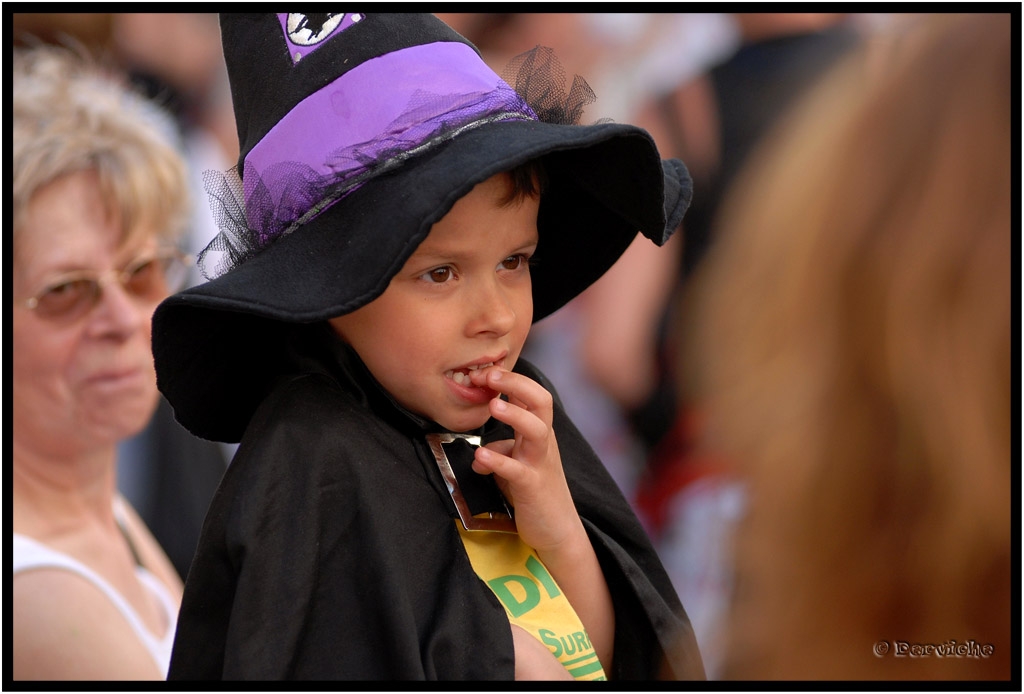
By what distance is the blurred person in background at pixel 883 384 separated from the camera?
935mm

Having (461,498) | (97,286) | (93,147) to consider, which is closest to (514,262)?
(461,498)

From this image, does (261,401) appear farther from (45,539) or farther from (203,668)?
(45,539)

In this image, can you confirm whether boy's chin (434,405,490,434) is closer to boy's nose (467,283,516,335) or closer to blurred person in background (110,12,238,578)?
boy's nose (467,283,516,335)

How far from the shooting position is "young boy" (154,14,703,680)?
1204 mm

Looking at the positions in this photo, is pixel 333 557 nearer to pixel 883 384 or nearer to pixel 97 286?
pixel 883 384

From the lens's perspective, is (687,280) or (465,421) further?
(687,280)

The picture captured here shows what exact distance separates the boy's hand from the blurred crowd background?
1465mm

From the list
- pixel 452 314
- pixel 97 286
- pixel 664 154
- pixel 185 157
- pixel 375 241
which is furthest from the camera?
pixel 664 154

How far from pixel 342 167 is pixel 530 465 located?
0.52 m

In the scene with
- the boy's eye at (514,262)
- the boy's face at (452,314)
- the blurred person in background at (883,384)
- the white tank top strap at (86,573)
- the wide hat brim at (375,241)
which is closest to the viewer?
the blurred person in background at (883,384)

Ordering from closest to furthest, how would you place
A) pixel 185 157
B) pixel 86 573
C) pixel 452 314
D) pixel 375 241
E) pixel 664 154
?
pixel 375 241 → pixel 452 314 → pixel 86 573 → pixel 185 157 → pixel 664 154

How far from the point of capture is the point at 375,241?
3.91 feet

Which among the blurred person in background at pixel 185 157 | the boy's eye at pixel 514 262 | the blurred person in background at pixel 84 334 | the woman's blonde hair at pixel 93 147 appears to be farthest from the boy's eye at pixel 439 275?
the blurred person in background at pixel 185 157

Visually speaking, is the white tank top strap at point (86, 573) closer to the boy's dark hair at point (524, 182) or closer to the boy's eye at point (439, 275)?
the boy's eye at point (439, 275)
